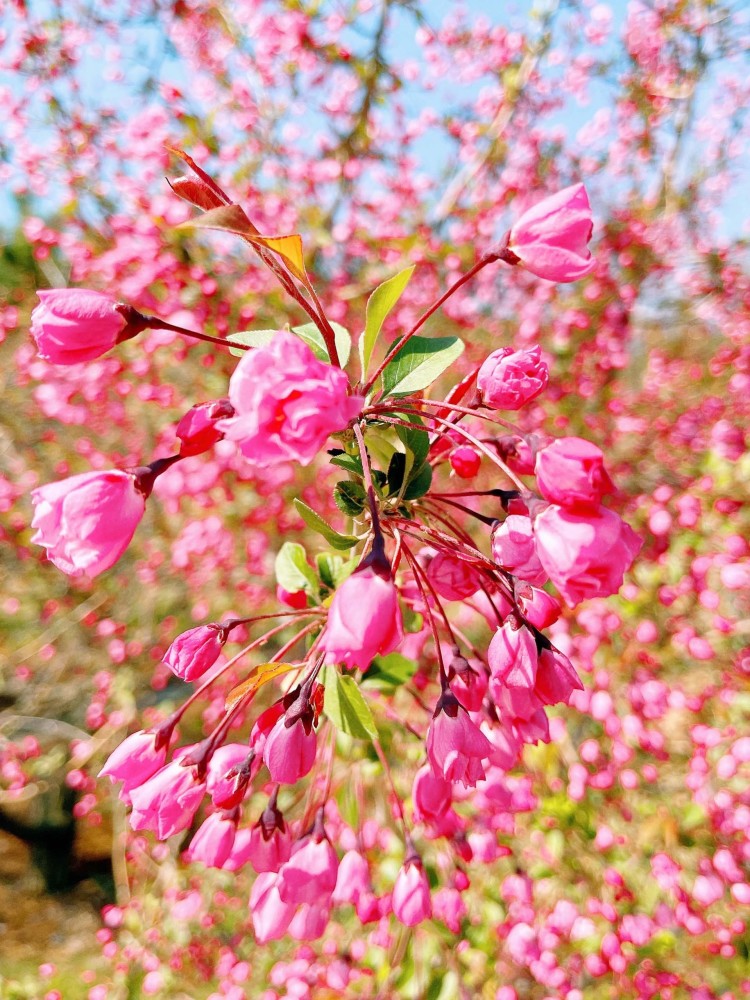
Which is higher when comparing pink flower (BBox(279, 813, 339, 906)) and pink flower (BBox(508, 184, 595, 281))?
pink flower (BBox(508, 184, 595, 281))

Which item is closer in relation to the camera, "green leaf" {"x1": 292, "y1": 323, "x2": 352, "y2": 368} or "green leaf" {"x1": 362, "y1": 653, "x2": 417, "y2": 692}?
"green leaf" {"x1": 292, "y1": 323, "x2": 352, "y2": 368}

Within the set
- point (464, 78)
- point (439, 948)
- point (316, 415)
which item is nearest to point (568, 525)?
point (316, 415)

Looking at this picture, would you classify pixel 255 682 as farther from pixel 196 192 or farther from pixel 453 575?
pixel 196 192

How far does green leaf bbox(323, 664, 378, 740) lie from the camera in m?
0.82

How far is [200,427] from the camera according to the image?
27.6 inches

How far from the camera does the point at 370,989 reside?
1.95m

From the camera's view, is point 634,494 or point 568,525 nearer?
point 568,525

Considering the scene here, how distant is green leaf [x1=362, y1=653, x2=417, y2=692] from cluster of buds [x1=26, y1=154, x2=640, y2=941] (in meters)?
0.17

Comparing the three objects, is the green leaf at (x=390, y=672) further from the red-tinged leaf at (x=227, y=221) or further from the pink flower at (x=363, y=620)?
the red-tinged leaf at (x=227, y=221)

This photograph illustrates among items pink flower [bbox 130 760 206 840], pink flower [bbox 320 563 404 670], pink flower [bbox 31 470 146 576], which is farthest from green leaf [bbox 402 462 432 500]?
pink flower [bbox 130 760 206 840]

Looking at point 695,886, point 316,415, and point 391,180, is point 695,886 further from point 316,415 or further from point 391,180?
point 391,180

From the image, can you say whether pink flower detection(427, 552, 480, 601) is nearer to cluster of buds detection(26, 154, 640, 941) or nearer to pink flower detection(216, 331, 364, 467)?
cluster of buds detection(26, 154, 640, 941)

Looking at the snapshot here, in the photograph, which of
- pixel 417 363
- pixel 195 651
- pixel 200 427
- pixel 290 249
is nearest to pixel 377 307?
pixel 417 363

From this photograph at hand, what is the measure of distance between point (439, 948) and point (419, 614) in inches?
53.8
